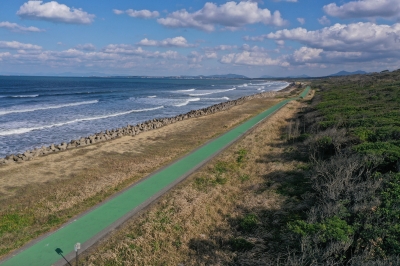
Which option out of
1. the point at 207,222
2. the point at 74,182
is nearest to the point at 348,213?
the point at 207,222

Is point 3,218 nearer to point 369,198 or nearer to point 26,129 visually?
point 369,198

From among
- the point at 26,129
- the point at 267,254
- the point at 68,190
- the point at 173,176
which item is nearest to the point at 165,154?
the point at 173,176

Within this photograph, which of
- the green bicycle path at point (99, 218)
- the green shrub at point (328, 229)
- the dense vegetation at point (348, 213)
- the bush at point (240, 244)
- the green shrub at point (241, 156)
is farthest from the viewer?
the green shrub at point (241, 156)

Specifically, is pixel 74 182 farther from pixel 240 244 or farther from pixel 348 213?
pixel 348 213

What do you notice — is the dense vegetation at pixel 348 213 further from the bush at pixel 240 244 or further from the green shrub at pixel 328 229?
the bush at pixel 240 244

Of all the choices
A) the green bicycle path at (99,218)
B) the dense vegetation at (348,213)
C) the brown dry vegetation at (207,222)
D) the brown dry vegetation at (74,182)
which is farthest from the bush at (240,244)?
the green bicycle path at (99,218)
